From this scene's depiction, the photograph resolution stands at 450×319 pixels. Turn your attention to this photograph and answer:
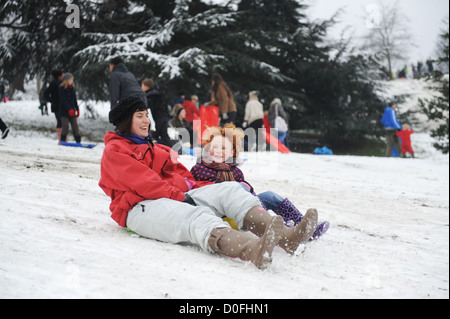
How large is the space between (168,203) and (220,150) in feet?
2.51

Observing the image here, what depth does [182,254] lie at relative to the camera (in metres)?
2.66

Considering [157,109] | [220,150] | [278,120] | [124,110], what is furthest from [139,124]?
[278,120]

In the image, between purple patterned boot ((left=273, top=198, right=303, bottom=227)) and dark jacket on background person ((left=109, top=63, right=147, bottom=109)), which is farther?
dark jacket on background person ((left=109, top=63, right=147, bottom=109))

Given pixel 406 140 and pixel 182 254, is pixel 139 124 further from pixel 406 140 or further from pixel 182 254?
pixel 406 140

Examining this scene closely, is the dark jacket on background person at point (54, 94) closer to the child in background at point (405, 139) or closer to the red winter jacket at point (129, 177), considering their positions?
the red winter jacket at point (129, 177)

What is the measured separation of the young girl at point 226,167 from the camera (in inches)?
129

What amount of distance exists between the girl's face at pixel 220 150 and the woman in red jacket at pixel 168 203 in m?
0.29

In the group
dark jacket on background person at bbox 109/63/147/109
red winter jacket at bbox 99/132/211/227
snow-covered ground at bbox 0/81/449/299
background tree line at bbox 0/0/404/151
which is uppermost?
background tree line at bbox 0/0/404/151

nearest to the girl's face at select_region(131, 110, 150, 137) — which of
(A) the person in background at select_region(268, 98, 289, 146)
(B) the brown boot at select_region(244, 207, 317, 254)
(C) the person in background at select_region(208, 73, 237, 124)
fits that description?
(B) the brown boot at select_region(244, 207, 317, 254)

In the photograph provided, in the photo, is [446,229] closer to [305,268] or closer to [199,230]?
[305,268]

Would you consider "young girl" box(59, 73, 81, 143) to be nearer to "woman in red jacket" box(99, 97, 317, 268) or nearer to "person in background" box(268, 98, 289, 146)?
"person in background" box(268, 98, 289, 146)

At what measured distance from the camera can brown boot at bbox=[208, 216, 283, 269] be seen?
2365mm

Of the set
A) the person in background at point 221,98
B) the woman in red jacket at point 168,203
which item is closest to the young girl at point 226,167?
the woman in red jacket at point 168,203

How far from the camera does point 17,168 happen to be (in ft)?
16.5
